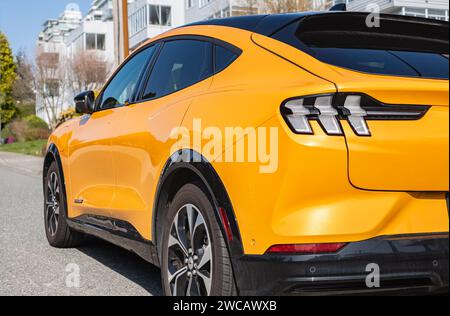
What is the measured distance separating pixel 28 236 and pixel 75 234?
1.18 m

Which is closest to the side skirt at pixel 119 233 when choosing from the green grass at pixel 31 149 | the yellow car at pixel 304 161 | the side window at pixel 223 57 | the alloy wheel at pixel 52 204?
the yellow car at pixel 304 161

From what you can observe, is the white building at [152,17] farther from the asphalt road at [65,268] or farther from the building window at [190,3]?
the asphalt road at [65,268]

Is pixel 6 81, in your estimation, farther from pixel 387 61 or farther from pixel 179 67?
pixel 387 61

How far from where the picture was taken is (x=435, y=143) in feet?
9.21

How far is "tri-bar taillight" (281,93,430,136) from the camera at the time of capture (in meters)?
2.85

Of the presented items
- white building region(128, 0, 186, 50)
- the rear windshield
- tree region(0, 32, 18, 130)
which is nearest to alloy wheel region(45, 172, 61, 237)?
the rear windshield

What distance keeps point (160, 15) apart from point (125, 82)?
44.7 m

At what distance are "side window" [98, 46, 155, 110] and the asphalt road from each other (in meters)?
1.32

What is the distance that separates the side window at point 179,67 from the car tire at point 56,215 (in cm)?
186

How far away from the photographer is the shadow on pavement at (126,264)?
4889 millimetres

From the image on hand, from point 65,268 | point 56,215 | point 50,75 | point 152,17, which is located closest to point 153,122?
point 65,268

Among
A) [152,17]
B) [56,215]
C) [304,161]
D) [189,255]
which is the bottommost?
[56,215]

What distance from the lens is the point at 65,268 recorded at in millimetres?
5406

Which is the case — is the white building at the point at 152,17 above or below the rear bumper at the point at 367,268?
above
